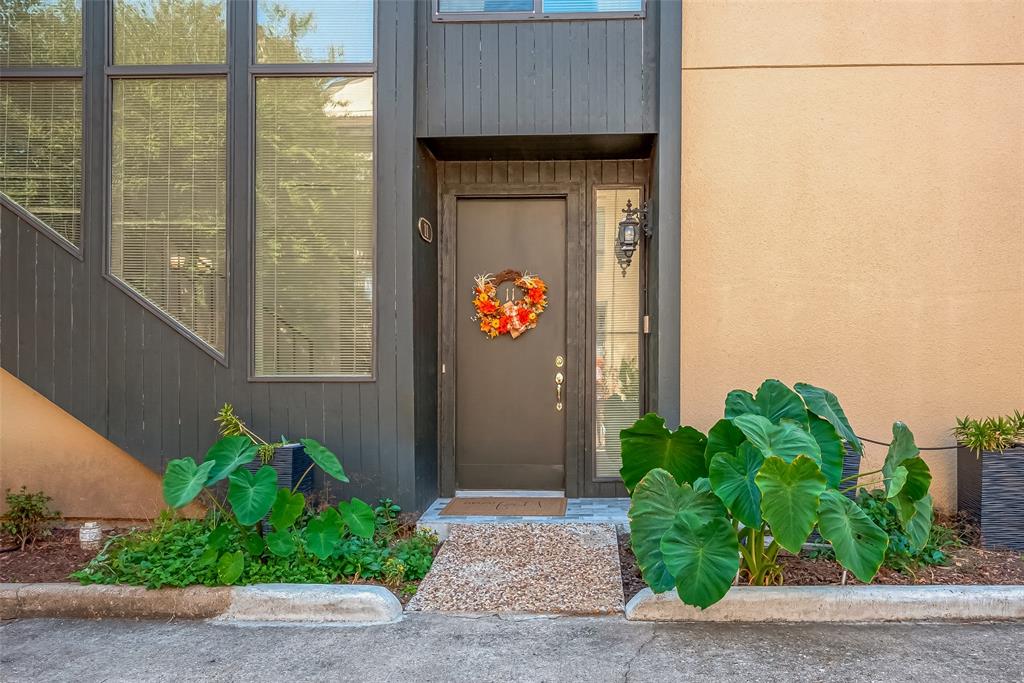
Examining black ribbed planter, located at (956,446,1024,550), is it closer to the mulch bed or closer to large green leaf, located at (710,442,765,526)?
the mulch bed

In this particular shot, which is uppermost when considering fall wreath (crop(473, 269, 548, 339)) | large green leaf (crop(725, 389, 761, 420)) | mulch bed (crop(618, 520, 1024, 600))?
fall wreath (crop(473, 269, 548, 339))

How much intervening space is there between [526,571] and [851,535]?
1.61 metres

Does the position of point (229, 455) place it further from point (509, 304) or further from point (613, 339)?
point (613, 339)

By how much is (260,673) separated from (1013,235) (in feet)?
16.4

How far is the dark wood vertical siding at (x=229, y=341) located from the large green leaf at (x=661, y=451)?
146cm

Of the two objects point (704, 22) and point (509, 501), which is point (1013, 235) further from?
point (509, 501)

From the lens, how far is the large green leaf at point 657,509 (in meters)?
2.96

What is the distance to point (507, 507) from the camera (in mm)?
4496

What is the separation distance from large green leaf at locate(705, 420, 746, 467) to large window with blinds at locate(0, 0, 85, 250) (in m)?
3.97

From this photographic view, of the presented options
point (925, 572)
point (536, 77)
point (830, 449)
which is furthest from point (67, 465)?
point (925, 572)

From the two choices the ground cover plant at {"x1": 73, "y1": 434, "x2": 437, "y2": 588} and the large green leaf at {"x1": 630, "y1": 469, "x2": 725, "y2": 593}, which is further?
the ground cover plant at {"x1": 73, "y1": 434, "x2": 437, "y2": 588}

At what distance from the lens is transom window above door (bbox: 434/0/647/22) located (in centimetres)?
425

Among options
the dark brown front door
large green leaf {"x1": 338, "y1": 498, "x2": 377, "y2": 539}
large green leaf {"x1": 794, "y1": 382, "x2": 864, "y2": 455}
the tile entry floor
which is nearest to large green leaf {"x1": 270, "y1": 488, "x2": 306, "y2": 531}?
large green leaf {"x1": 338, "y1": 498, "x2": 377, "y2": 539}

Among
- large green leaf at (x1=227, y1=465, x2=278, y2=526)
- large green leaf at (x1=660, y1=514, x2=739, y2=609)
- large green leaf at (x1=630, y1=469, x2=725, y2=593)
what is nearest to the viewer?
large green leaf at (x1=660, y1=514, x2=739, y2=609)
